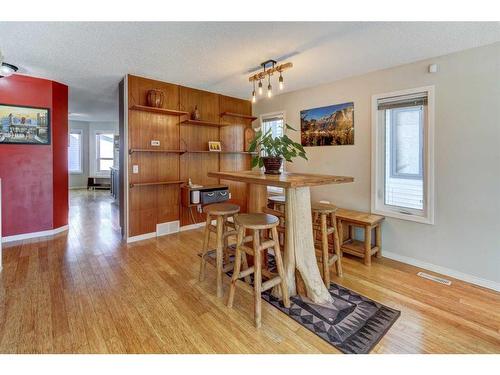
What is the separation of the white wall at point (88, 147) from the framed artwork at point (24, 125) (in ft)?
18.2

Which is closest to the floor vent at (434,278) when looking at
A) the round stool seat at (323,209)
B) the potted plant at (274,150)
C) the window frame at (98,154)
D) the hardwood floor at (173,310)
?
the hardwood floor at (173,310)

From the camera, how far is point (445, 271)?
2834 millimetres

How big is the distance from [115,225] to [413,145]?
4908 mm

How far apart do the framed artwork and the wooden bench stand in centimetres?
454

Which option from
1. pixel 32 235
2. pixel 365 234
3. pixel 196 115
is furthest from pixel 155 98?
pixel 365 234

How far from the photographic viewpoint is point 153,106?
3740mm

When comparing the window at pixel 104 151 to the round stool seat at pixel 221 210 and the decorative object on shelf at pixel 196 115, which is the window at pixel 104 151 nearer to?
the decorative object on shelf at pixel 196 115

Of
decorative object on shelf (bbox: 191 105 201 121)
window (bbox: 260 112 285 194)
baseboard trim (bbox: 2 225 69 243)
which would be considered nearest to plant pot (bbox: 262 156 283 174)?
window (bbox: 260 112 285 194)

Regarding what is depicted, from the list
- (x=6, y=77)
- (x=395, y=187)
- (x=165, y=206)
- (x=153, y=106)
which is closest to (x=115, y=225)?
(x=165, y=206)

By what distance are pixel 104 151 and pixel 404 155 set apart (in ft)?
30.9

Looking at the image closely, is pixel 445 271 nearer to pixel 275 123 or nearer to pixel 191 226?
pixel 275 123

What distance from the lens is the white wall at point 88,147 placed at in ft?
29.0

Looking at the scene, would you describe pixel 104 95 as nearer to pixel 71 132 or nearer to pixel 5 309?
pixel 5 309

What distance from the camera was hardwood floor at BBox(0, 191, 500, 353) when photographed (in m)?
1.70
